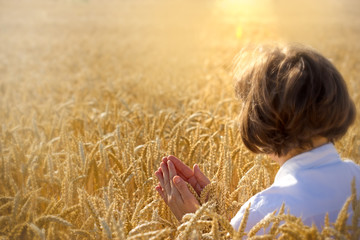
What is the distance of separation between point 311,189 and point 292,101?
9.4 inches

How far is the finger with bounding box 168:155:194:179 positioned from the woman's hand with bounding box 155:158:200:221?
0.03m

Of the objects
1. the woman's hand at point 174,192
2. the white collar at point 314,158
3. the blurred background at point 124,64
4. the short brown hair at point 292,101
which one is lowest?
the blurred background at point 124,64

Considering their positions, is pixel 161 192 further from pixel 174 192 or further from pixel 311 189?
pixel 311 189

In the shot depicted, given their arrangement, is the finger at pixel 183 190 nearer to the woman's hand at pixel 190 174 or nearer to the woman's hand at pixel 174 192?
the woman's hand at pixel 174 192

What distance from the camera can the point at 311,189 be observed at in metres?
1.02

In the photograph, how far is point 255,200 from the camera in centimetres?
107

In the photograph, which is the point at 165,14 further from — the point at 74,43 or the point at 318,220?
the point at 318,220

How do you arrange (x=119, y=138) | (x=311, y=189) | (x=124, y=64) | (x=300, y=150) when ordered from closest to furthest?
(x=311, y=189), (x=300, y=150), (x=119, y=138), (x=124, y=64)

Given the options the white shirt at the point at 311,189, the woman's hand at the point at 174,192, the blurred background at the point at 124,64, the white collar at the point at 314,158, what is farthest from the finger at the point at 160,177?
the blurred background at the point at 124,64

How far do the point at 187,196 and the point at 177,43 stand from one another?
9074 millimetres

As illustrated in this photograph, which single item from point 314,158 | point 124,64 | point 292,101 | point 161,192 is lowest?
point 124,64

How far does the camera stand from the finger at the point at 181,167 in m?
1.31

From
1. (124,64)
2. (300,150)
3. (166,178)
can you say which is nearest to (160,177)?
(166,178)

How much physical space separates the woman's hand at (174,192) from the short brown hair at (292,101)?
10.1 inches
